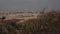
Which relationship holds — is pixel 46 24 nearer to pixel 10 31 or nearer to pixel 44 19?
pixel 44 19

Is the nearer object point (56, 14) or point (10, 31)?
point (10, 31)

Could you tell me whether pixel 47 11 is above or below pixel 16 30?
above

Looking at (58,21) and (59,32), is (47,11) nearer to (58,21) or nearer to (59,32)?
(58,21)

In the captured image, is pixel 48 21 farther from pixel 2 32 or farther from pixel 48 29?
pixel 2 32

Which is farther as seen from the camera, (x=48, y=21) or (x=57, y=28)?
(x=48, y=21)

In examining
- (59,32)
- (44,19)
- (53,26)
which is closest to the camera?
(59,32)

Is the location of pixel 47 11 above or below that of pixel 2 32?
above

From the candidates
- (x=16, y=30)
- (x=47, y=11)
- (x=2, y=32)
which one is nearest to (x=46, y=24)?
(x=47, y=11)

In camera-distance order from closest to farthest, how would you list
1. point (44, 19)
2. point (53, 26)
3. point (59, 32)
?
point (59, 32)
point (53, 26)
point (44, 19)

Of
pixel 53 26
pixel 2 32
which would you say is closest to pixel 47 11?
pixel 53 26
